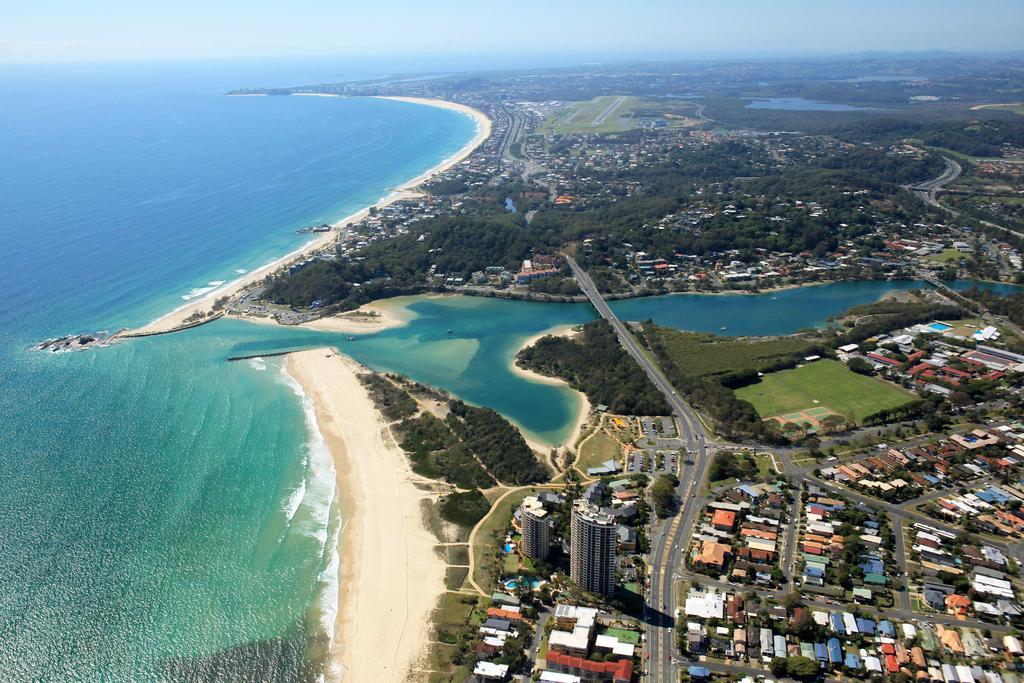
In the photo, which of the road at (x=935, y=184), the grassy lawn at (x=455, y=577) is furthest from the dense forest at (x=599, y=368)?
the road at (x=935, y=184)

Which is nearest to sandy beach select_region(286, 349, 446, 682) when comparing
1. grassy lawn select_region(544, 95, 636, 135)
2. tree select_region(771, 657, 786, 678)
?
tree select_region(771, 657, 786, 678)

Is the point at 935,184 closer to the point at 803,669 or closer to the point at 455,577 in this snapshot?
the point at 803,669

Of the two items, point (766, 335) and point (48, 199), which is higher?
point (48, 199)

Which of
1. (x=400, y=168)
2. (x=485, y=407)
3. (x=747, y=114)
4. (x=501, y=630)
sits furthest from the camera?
(x=747, y=114)

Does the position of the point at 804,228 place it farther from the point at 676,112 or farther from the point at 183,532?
the point at 676,112

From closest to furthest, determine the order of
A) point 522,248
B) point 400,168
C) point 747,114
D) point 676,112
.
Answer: point 522,248, point 400,168, point 747,114, point 676,112

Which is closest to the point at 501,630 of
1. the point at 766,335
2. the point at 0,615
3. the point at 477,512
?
the point at 477,512

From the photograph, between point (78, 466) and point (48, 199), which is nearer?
point (78, 466)
